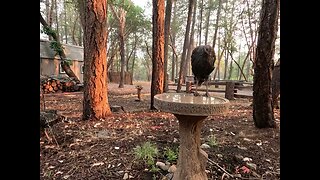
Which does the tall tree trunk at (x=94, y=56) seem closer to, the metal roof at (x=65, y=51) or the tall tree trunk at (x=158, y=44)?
the tall tree trunk at (x=158, y=44)

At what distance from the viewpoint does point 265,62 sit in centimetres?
384

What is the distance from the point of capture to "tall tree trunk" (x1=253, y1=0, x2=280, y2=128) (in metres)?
3.77

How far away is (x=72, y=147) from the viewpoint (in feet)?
10.2

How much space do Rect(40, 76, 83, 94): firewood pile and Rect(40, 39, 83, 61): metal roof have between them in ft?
9.29

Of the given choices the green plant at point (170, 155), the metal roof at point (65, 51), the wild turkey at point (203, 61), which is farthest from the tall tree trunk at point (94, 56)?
the metal roof at point (65, 51)

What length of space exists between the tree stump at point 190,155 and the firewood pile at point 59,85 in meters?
10.2

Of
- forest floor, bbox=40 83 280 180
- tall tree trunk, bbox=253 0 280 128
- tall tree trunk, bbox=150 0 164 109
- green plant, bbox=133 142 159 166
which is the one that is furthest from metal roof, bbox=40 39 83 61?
tall tree trunk, bbox=253 0 280 128

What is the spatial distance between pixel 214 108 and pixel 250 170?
3.97ft

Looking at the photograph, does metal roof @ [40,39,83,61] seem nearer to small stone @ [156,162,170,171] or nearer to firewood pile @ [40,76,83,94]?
firewood pile @ [40,76,83,94]

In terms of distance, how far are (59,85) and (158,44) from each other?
308 inches

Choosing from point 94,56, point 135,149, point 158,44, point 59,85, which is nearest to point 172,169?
point 135,149

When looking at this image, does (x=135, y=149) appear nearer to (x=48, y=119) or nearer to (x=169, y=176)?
(x=169, y=176)
